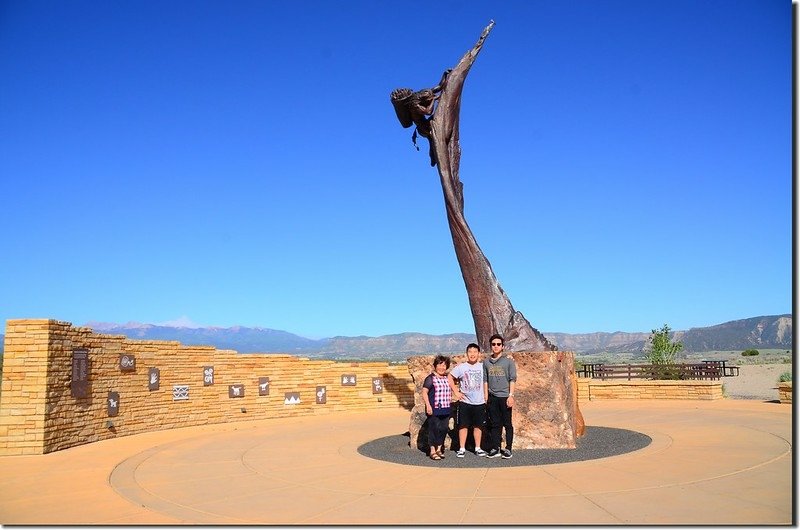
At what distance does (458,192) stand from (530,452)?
434 cm

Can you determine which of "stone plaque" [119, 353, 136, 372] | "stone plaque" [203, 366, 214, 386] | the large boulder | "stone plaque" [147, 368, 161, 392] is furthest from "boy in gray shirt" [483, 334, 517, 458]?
"stone plaque" [203, 366, 214, 386]

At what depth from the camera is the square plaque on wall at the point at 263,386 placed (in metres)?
15.7

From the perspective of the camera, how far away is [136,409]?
13164mm

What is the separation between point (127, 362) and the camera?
42.7 ft

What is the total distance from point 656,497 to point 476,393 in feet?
9.46

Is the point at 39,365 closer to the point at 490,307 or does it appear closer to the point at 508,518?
the point at 490,307

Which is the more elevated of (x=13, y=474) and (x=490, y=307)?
(x=490, y=307)

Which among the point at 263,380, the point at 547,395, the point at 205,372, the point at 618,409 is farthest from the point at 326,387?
the point at 547,395

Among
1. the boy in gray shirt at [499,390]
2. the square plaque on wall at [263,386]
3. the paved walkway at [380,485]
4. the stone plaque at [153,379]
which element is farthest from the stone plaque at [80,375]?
the boy in gray shirt at [499,390]

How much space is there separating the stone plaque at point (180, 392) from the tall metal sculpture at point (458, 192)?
21.8ft

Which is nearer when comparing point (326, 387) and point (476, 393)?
point (476, 393)

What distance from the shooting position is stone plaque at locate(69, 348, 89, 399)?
37.7 ft

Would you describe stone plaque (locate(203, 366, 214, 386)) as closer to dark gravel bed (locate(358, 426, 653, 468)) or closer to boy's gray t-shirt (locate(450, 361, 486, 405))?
dark gravel bed (locate(358, 426, 653, 468))

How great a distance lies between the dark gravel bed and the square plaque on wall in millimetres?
5569
